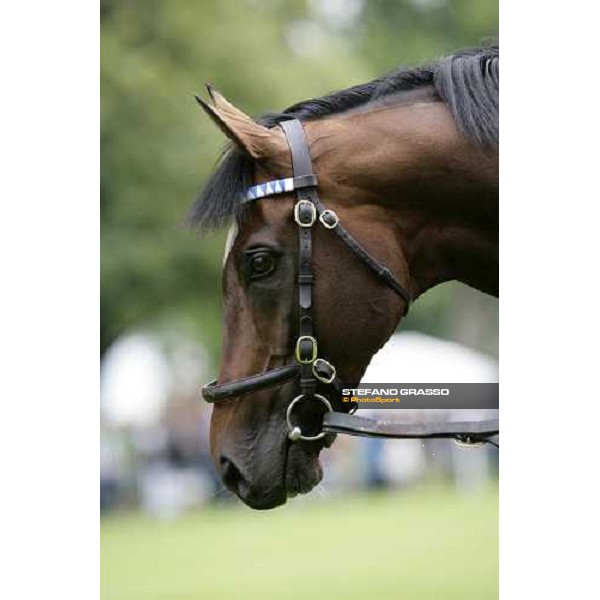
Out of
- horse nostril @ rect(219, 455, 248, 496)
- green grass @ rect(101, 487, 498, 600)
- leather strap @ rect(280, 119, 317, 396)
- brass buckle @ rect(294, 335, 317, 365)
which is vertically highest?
leather strap @ rect(280, 119, 317, 396)

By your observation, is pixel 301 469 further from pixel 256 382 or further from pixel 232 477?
pixel 256 382

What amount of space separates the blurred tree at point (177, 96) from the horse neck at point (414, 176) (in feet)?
12.7

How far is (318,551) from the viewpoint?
12.0m

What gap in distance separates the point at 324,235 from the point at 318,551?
27.6 ft

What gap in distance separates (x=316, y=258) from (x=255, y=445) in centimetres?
74

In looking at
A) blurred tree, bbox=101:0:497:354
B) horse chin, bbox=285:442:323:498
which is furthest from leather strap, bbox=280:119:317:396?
blurred tree, bbox=101:0:497:354

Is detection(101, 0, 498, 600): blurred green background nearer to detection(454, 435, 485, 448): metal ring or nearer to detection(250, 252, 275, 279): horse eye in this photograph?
detection(454, 435, 485, 448): metal ring

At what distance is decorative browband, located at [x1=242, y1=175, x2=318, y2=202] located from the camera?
13.6 ft

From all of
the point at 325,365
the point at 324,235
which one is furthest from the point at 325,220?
the point at 325,365

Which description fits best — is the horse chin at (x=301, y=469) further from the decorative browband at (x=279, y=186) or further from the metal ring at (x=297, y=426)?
the decorative browband at (x=279, y=186)
